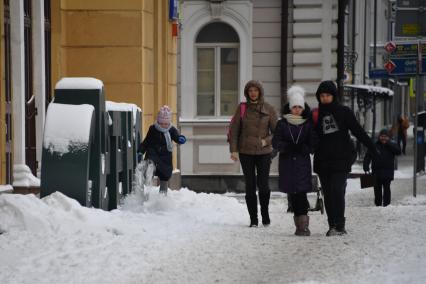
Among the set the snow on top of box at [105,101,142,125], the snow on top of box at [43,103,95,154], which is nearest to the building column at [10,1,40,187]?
the snow on top of box at [105,101,142,125]

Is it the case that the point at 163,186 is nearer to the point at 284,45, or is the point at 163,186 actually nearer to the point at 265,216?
the point at 265,216

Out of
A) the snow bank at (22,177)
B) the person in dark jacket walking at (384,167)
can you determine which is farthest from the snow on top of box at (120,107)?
the person in dark jacket walking at (384,167)

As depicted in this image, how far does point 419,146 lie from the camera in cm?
2492

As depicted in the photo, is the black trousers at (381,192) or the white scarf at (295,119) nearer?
the white scarf at (295,119)

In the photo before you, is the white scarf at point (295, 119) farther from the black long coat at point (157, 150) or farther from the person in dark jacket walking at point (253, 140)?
the black long coat at point (157, 150)

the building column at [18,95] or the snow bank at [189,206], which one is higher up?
the building column at [18,95]

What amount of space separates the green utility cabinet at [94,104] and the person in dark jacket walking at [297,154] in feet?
5.66

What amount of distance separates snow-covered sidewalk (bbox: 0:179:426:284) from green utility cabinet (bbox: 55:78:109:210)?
322 millimetres

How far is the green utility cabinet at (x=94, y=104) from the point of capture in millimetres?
9094

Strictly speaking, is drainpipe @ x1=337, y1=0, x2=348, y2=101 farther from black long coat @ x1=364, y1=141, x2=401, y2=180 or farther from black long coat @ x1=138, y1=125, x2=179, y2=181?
black long coat @ x1=138, y1=125, x2=179, y2=181

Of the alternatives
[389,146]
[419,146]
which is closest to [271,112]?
[389,146]

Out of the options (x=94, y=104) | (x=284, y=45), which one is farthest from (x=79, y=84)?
(x=284, y=45)

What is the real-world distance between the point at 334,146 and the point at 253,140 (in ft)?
3.67

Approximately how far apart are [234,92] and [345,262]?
1450cm
